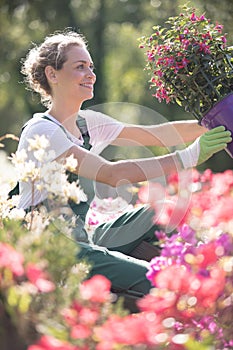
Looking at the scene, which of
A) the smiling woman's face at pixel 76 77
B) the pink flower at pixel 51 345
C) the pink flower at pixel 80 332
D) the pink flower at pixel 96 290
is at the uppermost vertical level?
the smiling woman's face at pixel 76 77

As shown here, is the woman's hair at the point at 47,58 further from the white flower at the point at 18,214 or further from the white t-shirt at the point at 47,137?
the white flower at the point at 18,214

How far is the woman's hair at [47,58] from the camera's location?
263 cm

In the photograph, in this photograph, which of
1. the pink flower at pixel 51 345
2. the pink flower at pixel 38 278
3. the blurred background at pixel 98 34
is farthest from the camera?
the blurred background at pixel 98 34

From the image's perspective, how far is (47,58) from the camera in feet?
8.73

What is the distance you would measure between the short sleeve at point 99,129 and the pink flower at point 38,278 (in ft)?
4.98

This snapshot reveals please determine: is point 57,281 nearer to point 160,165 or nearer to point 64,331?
point 64,331

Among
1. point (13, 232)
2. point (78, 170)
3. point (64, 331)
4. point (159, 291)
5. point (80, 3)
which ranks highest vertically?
point (80, 3)

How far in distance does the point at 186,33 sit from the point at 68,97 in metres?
0.52

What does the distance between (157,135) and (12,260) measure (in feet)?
5.82

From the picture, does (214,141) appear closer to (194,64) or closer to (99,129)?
(194,64)

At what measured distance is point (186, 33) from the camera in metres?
2.33

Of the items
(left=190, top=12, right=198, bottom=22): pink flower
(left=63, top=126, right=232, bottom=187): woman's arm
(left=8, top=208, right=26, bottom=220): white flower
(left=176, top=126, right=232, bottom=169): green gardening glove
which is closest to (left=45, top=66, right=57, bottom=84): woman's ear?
(left=63, top=126, right=232, bottom=187): woman's arm

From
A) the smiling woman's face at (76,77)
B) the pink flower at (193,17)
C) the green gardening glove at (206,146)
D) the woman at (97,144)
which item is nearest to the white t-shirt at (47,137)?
the woman at (97,144)

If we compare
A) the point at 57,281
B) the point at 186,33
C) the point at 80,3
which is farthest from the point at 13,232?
the point at 80,3
